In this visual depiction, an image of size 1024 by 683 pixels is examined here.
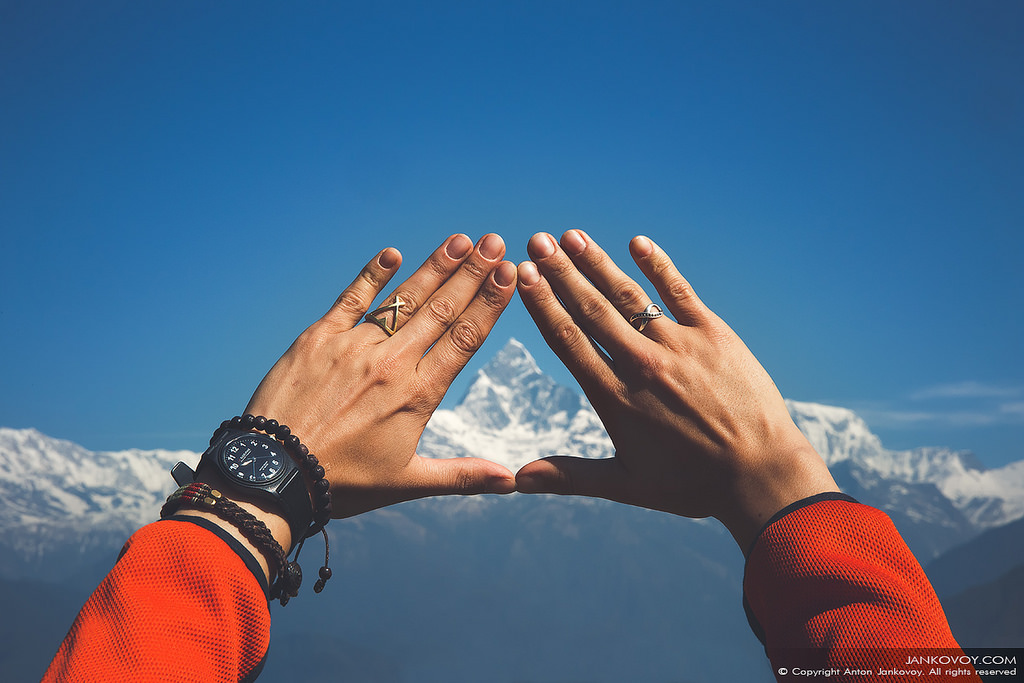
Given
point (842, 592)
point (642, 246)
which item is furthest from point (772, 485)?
point (642, 246)

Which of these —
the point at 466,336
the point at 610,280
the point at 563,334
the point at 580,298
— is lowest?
the point at 466,336

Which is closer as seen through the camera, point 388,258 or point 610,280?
point 610,280

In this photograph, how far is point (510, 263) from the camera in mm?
4914

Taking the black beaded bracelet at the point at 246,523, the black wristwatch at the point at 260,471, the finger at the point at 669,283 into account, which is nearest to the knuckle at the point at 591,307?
the finger at the point at 669,283

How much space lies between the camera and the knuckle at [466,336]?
4578 millimetres

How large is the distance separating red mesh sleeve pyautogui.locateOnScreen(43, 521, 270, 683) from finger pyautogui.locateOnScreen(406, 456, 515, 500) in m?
1.61

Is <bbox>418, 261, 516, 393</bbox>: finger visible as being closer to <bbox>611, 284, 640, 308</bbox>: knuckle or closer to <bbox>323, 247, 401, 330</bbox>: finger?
<bbox>323, 247, 401, 330</bbox>: finger

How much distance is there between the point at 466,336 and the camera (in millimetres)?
4641

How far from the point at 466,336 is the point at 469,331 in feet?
0.18

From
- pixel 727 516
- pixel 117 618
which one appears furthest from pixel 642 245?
pixel 117 618

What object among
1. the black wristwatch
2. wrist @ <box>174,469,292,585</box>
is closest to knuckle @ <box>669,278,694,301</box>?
the black wristwatch

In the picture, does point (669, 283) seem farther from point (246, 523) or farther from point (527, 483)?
point (246, 523)

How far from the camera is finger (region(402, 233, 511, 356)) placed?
451 cm

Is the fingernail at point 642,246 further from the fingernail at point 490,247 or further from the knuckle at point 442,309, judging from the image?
the knuckle at point 442,309
